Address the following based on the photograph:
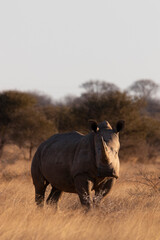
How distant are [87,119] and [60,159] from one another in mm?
17567

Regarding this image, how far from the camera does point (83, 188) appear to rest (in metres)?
7.24

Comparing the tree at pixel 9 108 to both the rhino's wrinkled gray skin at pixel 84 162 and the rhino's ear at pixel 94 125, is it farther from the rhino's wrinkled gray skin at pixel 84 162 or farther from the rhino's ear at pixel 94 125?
the rhino's ear at pixel 94 125

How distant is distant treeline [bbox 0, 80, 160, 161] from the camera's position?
25281mm

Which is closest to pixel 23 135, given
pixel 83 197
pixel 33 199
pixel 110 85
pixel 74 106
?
pixel 74 106

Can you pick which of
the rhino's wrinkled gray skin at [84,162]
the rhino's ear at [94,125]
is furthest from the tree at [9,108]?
the rhino's ear at [94,125]

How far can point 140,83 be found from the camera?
8300cm

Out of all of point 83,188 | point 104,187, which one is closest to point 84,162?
point 83,188

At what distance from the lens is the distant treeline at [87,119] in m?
25.3

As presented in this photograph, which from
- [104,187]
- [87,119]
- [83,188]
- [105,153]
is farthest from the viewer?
[87,119]

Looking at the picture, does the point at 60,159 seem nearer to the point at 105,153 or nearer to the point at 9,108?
the point at 105,153

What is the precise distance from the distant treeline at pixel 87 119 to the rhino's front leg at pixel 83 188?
17374mm

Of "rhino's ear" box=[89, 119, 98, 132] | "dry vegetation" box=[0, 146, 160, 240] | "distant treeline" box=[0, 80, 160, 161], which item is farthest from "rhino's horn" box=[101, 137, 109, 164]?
"distant treeline" box=[0, 80, 160, 161]

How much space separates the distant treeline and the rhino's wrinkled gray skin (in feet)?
53.4

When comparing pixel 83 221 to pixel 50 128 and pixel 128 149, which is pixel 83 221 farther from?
pixel 50 128
